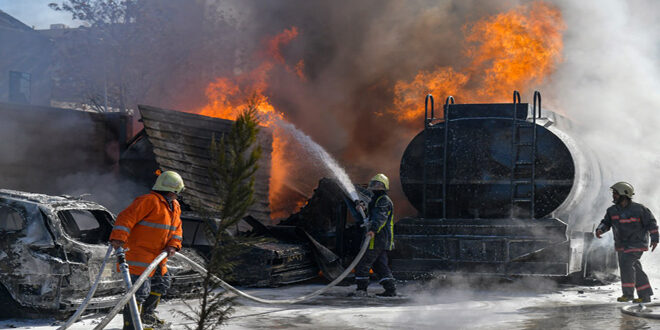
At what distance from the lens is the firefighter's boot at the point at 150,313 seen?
6.86 metres

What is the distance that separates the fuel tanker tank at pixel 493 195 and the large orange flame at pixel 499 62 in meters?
6.59

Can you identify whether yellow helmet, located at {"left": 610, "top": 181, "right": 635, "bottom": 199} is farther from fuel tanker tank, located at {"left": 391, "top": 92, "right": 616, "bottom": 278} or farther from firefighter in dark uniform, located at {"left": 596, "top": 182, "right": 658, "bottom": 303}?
fuel tanker tank, located at {"left": 391, "top": 92, "right": 616, "bottom": 278}

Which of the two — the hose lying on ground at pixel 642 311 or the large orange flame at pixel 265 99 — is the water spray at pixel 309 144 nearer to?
the large orange flame at pixel 265 99

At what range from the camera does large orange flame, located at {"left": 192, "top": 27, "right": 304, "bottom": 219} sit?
17172 mm

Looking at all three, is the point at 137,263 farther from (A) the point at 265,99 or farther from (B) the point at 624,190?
(A) the point at 265,99

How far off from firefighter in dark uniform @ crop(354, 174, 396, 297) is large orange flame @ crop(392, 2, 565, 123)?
7.76 m

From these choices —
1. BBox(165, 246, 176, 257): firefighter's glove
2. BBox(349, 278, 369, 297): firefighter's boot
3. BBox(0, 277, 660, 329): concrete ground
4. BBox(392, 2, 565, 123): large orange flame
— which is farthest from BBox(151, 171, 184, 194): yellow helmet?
BBox(392, 2, 565, 123): large orange flame

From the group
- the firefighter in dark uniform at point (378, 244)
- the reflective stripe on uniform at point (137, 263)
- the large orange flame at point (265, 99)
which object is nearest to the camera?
the reflective stripe on uniform at point (137, 263)

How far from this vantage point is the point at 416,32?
18609 mm

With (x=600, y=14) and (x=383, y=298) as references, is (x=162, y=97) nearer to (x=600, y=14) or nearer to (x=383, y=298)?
(x=600, y=14)

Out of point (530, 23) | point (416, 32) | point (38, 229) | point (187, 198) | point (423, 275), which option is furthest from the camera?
point (416, 32)

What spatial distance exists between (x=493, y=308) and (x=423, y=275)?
184 cm

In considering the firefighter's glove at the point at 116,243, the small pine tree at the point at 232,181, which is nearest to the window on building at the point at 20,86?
the firefighter's glove at the point at 116,243

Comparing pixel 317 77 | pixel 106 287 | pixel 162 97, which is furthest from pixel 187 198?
Answer: pixel 162 97
